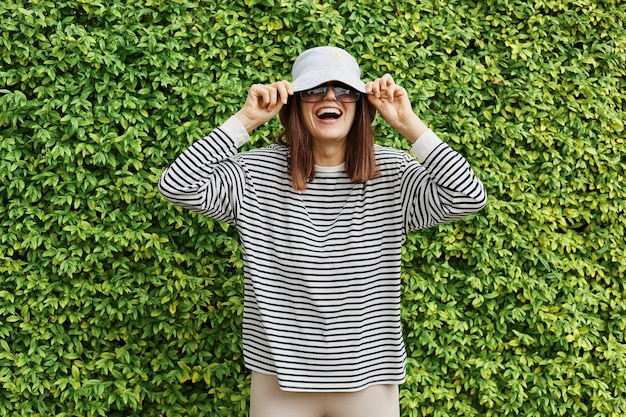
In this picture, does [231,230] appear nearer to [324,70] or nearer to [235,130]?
[235,130]

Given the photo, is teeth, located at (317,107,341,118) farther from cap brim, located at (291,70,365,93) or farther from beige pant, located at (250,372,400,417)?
beige pant, located at (250,372,400,417)

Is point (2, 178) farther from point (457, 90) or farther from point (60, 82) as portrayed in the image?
point (457, 90)

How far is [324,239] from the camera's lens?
2520 mm

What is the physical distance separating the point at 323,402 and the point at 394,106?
3.43 ft

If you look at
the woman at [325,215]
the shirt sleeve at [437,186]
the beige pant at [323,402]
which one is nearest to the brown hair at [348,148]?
the woman at [325,215]

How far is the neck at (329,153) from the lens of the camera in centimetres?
259

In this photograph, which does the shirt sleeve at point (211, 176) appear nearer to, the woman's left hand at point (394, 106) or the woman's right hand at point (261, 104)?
the woman's right hand at point (261, 104)

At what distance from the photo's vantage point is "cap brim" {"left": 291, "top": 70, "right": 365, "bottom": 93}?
247 cm

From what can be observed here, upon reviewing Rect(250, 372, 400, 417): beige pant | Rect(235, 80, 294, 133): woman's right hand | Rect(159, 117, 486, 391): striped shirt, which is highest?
Rect(235, 80, 294, 133): woman's right hand

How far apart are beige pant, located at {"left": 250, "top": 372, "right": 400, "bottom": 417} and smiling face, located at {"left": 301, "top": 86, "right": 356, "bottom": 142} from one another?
0.86m

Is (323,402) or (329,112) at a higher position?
(329,112)

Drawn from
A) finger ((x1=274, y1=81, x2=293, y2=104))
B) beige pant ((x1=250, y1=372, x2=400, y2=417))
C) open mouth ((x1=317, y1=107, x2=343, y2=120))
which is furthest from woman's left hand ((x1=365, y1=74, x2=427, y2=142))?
beige pant ((x1=250, y1=372, x2=400, y2=417))

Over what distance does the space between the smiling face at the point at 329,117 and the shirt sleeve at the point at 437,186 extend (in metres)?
0.25

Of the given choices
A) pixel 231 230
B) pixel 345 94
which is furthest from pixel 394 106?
pixel 231 230
